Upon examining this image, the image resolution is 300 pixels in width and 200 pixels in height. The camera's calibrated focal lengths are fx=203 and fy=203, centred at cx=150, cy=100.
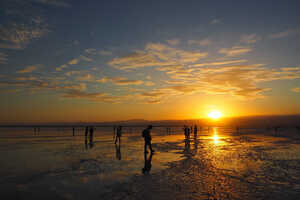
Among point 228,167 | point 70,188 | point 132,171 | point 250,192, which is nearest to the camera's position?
point 250,192

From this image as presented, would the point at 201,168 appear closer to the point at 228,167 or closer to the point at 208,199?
the point at 228,167

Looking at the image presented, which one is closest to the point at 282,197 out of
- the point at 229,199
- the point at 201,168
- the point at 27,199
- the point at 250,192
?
the point at 250,192

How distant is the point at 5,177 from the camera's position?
923cm

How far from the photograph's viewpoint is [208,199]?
21.3 feet

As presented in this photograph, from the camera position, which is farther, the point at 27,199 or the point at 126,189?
the point at 126,189

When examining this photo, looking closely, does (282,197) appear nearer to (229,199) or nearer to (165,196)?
(229,199)

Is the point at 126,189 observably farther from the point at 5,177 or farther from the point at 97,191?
the point at 5,177

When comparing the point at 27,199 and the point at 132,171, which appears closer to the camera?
the point at 27,199

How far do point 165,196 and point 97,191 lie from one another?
2.47 m

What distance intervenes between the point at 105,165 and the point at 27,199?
538cm

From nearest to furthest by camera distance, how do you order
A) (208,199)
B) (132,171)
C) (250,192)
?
(208,199) < (250,192) < (132,171)

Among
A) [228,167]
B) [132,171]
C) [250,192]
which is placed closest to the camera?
[250,192]

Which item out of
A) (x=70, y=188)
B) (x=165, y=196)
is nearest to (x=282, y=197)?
(x=165, y=196)

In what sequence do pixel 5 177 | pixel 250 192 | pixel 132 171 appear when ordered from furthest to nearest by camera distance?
1. pixel 132 171
2. pixel 5 177
3. pixel 250 192
